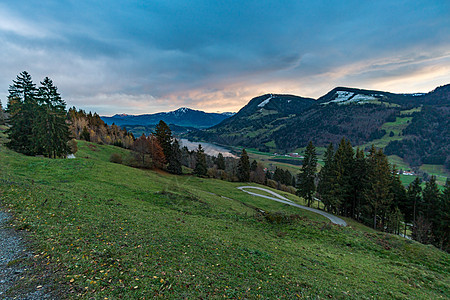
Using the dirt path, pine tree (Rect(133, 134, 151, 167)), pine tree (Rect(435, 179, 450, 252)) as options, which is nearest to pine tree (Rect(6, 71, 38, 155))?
pine tree (Rect(133, 134, 151, 167))

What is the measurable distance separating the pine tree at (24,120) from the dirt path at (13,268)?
1488 inches

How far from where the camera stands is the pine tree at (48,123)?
113 feet

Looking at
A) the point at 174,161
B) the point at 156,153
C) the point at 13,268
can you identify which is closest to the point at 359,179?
the point at 174,161

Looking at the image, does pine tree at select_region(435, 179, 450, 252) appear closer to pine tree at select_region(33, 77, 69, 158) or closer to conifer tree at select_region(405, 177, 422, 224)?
conifer tree at select_region(405, 177, 422, 224)

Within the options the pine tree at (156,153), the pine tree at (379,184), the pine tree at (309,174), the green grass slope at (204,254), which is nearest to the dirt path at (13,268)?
the green grass slope at (204,254)

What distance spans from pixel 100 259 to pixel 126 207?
8.90 meters

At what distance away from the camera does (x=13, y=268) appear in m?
5.92

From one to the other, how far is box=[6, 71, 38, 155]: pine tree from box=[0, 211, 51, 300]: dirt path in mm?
37795

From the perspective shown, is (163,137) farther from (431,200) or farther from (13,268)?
(431,200)

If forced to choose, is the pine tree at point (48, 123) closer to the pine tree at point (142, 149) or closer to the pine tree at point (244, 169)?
the pine tree at point (142, 149)

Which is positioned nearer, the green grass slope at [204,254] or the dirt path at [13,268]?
the dirt path at [13,268]

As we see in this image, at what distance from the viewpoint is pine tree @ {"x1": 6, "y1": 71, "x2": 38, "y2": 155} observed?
35.4 m

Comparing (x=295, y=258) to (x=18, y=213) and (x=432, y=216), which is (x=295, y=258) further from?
(x=432, y=216)

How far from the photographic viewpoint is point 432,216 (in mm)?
35438
